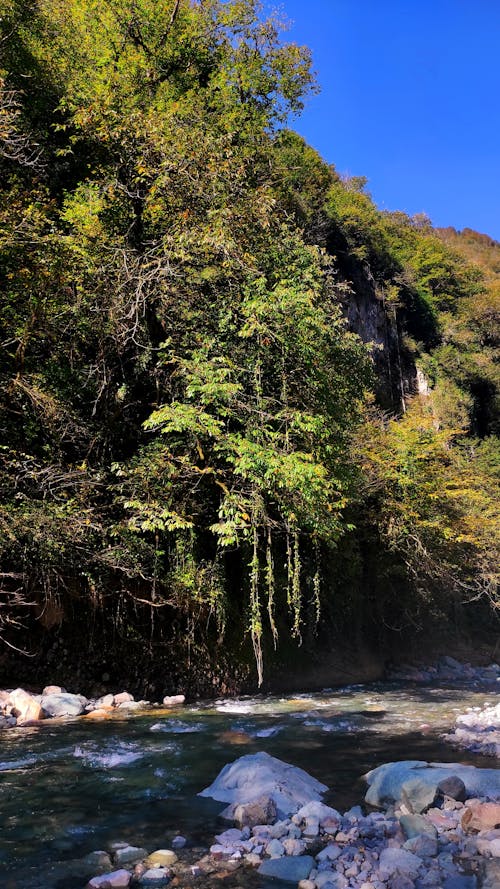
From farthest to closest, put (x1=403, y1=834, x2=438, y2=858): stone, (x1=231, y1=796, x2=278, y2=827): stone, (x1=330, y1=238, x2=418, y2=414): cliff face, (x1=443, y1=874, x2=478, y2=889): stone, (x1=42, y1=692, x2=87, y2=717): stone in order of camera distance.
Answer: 1. (x1=330, y1=238, x2=418, y2=414): cliff face
2. (x1=42, y1=692, x2=87, y2=717): stone
3. (x1=231, y1=796, x2=278, y2=827): stone
4. (x1=403, y1=834, x2=438, y2=858): stone
5. (x1=443, y1=874, x2=478, y2=889): stone

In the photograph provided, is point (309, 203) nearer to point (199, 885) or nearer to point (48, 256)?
point (48, 256)

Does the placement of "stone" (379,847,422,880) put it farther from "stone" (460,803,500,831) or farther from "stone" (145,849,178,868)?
"stone" (145,849,178,868)

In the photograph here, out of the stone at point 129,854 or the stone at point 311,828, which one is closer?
the stone at point 129,854

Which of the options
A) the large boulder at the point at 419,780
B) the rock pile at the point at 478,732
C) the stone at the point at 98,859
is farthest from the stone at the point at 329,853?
the rock pile at the point at 478,732

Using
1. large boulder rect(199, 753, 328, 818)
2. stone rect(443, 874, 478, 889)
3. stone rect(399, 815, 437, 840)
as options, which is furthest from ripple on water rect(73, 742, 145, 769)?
stone rect(443, 874, 478, 889)

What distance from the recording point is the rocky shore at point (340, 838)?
349 centimetres

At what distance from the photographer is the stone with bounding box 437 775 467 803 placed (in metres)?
4.68

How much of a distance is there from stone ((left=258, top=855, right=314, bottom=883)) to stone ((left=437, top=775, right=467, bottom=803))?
58.7 inches

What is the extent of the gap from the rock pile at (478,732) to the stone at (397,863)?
3.51 m

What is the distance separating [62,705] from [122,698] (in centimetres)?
108

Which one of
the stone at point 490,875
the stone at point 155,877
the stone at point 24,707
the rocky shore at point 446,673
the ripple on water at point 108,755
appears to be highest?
the stone at point 24,707

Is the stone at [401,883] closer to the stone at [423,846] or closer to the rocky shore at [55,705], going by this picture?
the stone at [423,846]

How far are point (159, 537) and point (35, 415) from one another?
2.61 m

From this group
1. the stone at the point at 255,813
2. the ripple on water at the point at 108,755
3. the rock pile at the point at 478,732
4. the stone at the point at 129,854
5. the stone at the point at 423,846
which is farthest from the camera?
the rock pile at the point at 478,732
